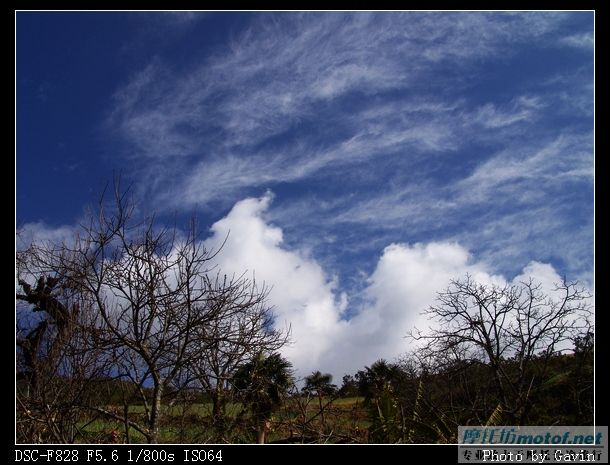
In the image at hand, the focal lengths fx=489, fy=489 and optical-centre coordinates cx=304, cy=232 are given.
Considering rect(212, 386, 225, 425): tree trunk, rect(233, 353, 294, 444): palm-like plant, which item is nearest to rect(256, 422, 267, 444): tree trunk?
rect(233, 353, 294, 444): palm-like plant

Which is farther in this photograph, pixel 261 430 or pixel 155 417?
pixel 261 430

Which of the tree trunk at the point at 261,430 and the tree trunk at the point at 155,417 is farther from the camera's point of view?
the tree trunk at the point at 261,430

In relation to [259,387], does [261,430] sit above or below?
below

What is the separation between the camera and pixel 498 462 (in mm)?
4797

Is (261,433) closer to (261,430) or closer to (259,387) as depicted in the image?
(261,430)

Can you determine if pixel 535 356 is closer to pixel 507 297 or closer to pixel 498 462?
pixel 507 297

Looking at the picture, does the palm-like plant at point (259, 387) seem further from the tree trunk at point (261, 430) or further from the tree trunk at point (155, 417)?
the tree trunk at point (155, 417)

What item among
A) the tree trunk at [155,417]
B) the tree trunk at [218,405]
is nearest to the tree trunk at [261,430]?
the tree trunk at [218,405]

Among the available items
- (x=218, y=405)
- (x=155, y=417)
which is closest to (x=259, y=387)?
(x=218, y=405)

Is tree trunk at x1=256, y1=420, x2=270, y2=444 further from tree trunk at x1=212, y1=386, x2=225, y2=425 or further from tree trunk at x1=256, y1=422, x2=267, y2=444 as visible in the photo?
tree trunk at x1=212, y1=386, x2=225, y2=425
